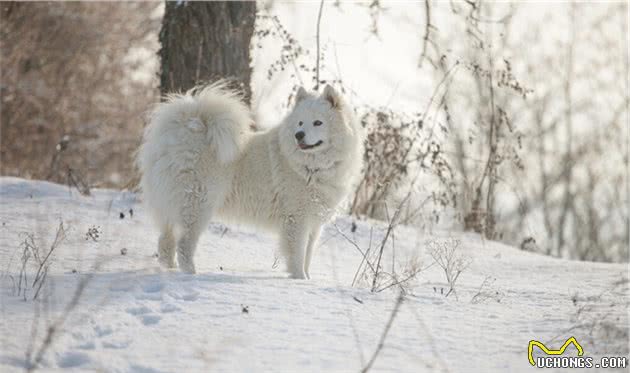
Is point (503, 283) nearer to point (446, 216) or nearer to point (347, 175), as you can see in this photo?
point (347, 175)

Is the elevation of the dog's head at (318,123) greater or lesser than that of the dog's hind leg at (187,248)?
greater

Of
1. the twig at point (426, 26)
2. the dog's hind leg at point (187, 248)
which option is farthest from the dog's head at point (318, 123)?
the twig at point (426, 26)

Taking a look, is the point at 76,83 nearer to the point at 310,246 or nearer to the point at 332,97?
the point at 332,97

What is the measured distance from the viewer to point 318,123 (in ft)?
21.8

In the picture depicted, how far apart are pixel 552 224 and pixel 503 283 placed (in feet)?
56.3

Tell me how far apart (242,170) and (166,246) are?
3.02 ft

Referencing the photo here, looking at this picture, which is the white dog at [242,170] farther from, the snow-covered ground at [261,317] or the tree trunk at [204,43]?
the tree trunk at [204,43]

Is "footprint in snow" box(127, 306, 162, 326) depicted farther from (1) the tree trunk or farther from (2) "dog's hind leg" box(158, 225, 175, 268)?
(1) the tree trunk

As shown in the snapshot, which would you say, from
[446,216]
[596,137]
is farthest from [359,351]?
[596,137]

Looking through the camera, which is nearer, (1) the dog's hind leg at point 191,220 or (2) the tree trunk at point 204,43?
(1) the dog's hind leg at point 191,220

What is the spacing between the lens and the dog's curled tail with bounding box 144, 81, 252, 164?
6.20 meters

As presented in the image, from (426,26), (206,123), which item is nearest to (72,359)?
(206,123)

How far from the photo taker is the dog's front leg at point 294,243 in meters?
6.24

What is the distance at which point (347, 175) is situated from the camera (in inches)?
265
